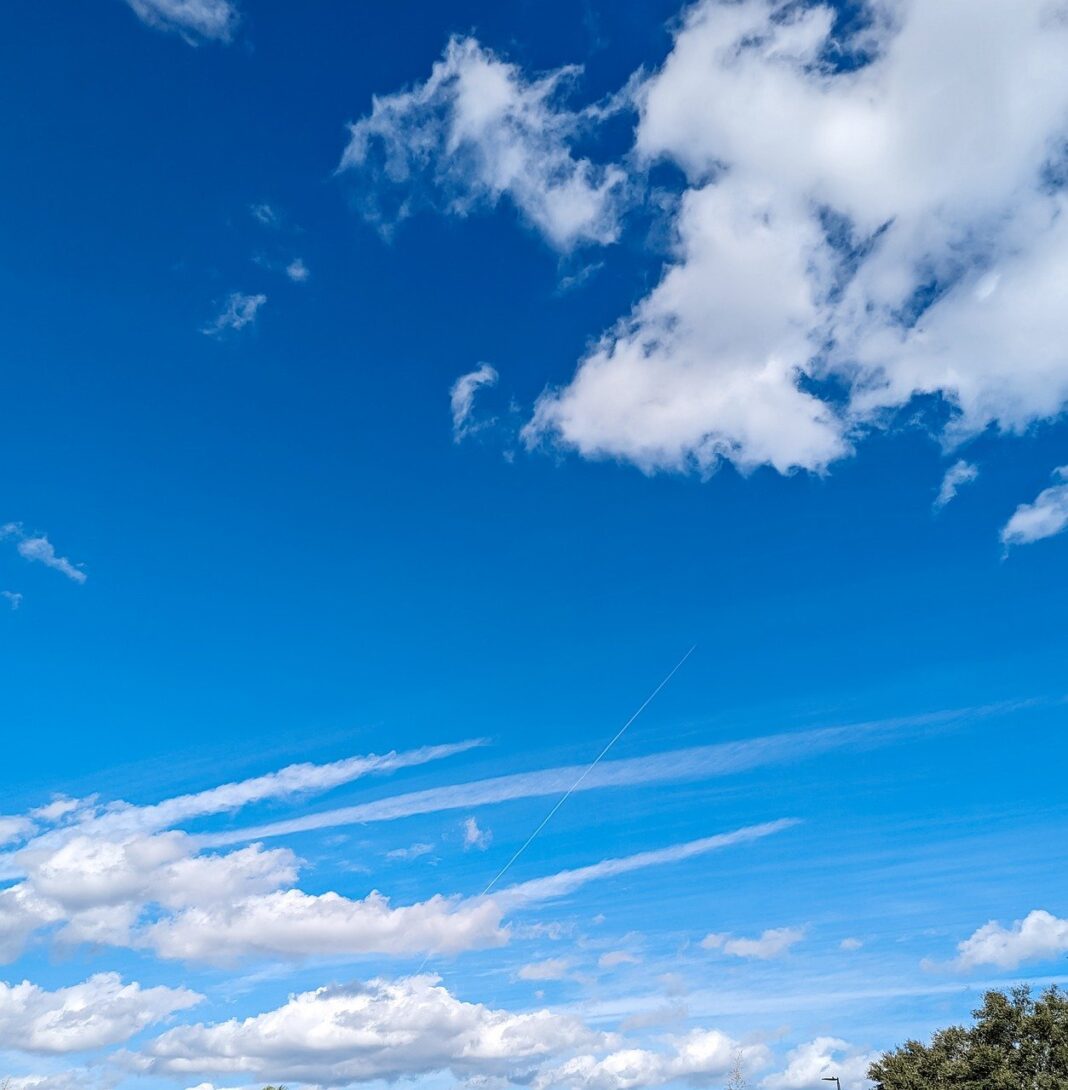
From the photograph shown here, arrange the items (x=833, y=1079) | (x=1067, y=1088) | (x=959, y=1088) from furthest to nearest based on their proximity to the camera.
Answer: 1. (x=833, y=1079)
2. (x=959, y=1088)
3. (x=1067, y=1088)

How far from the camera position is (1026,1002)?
3428 inches

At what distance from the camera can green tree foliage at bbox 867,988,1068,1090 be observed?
8275cm

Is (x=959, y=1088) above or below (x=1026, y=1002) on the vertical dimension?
below

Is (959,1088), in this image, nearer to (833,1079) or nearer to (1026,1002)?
(1026,1002)

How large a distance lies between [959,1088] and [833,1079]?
119 feet

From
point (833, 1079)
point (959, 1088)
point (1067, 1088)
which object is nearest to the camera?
point (1067, 1088)

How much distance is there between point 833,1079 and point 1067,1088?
4610 cm

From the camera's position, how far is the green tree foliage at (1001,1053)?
82.8 m

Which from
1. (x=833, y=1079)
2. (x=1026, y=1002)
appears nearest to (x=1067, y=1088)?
(x=1026, y=1002)

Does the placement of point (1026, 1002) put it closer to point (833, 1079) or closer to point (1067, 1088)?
point (1067, 1088)

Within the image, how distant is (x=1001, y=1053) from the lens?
281ft

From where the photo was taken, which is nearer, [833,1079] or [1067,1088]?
[1067,1088]

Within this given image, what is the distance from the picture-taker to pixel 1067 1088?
77.5m

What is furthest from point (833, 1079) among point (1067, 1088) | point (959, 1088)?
point (1067, 1088)
